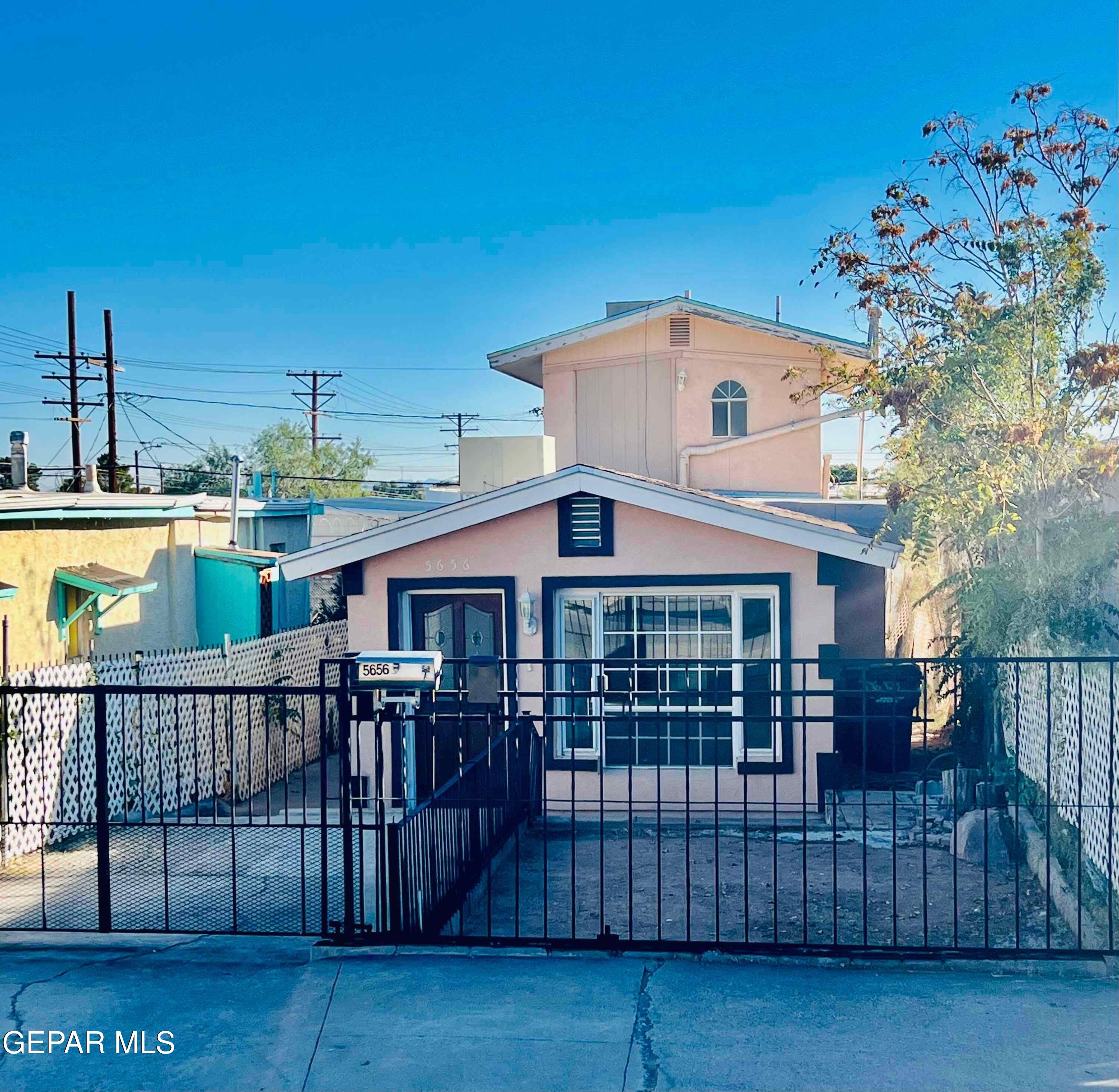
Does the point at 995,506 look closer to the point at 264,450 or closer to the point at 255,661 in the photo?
the point at 255,661

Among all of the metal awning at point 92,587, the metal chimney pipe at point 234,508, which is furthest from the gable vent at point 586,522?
the metal chimney pipe at point 234,508

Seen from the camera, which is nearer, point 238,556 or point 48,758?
point 48,758

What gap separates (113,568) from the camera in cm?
1527

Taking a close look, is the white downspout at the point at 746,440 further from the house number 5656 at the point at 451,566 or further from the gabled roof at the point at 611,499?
the house number 5656 at the point at 451,566

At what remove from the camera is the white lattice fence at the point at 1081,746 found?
19.4 feet

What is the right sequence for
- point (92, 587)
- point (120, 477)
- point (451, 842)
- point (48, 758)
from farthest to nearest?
point (120, 477) < point (92, 587) < point (48, 758) < point (451, 842)

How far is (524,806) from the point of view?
9.52 meters

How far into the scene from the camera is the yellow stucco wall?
13328mm

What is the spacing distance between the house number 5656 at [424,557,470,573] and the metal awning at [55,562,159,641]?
529 centimetres

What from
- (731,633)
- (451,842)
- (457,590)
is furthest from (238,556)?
(451,842)

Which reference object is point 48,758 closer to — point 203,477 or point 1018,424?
point 1018,424

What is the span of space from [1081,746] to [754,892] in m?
2.96

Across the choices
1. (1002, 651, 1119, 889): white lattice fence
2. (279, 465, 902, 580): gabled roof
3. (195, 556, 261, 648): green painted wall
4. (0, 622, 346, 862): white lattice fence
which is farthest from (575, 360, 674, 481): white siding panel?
(1002, 651, 1119, 889): white lattice fence

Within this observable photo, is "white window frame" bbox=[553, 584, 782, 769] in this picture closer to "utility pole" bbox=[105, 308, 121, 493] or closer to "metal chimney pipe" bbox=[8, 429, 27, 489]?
"metal chimney pipe" bbox=[8, 429, 27, 489]
